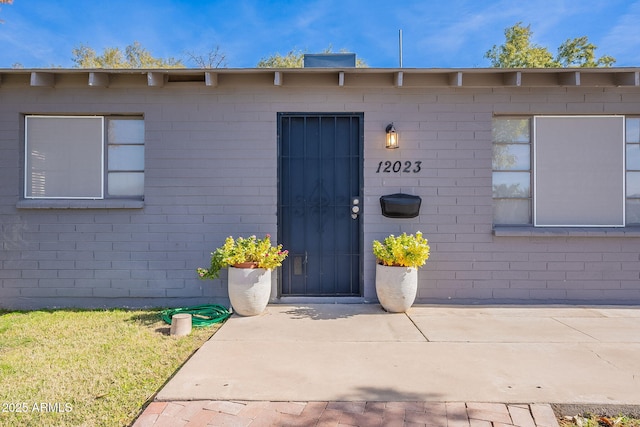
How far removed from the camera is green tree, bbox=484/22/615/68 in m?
15.6

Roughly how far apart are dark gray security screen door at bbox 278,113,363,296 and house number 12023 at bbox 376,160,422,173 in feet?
1.03

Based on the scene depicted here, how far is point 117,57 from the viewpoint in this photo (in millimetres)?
15438

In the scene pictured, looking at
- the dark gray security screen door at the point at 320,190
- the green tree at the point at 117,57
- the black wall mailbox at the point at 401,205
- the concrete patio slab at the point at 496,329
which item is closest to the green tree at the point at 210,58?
the green tree at the point at 117,57

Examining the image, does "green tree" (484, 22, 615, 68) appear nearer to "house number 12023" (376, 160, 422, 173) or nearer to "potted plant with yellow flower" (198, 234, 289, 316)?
"house number 12023" (376, 160, 422, 173)

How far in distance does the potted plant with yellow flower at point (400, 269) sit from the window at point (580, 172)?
142cm

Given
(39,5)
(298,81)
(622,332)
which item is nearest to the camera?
(622,332)

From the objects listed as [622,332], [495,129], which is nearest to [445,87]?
[495,129]

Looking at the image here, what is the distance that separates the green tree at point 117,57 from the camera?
50.0ft

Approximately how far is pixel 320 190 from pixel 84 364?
2954 mm

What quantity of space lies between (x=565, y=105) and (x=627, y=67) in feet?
2.28

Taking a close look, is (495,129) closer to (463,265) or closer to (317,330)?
(463,265)

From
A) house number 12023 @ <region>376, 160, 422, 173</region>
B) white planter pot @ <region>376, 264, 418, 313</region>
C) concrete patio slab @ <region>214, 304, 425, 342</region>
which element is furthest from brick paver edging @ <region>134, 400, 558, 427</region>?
house number 12023 @ <region>376, 160, 422, 173</region>

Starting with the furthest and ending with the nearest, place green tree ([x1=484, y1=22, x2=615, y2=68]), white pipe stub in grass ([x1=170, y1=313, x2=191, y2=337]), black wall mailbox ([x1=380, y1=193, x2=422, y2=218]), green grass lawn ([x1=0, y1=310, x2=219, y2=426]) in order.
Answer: green tree ([x1=484, y1=22, x2=615, y2=68]) < black wall mailbox ([x1=380, y1=193, x2=422, y2=218]) < white pipe stub in grass ([x1=170, y1=313, x2=191, y2=337]) < green grass lawn ([x1=0, y1=310, x2=219, y2=426])

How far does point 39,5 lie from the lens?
976 centimetres
